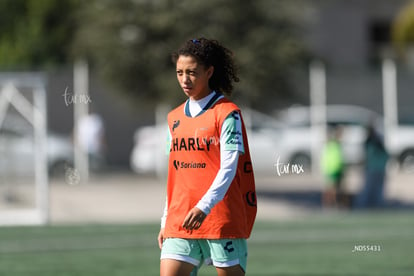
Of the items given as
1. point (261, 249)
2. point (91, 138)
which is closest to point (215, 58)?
point (261, 249)

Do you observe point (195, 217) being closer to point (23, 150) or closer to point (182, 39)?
point (23, 150)

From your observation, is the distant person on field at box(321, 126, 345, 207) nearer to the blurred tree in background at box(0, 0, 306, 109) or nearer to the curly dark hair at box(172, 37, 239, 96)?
the blurred tree in background at box(0, 0, 306, 109)

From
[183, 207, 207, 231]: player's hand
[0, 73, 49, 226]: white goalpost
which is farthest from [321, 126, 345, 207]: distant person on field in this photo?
[183, 207, 207, 231]: player's hand

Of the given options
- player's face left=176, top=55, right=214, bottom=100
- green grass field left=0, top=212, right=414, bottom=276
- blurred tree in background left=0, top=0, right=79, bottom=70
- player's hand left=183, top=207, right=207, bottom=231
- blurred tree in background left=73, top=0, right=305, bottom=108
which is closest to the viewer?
player's hand left=183, top=207, right=207, bottom=231

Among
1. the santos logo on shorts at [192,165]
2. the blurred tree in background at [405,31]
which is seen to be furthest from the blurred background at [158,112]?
the santos logo on shorts at [192,165]

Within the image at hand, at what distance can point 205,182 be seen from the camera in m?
5.73

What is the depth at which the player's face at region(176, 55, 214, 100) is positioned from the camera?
583 cm

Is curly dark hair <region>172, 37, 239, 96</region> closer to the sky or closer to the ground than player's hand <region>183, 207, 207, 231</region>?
closer to the sky

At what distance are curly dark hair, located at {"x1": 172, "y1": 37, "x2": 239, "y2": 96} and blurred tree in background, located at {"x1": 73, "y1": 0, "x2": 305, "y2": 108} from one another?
52.7 ft

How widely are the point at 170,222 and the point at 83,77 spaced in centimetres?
2042

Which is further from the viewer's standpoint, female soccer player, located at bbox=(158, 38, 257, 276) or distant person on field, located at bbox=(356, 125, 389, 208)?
distant person on field, located at bbox=(356, 125, 389, 208)

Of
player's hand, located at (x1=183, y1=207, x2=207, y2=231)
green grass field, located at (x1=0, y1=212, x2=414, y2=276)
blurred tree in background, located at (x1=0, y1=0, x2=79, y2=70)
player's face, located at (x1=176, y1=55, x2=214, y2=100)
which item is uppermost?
blurred tree in background, located at (x1=0, y1=0, x2=79, y2=70)

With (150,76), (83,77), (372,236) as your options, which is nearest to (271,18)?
(150,76)

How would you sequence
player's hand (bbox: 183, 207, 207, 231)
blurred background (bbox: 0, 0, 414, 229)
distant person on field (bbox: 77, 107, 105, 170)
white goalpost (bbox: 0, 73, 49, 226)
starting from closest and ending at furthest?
player's hand (bbox: 183, 207, 207, 231)
white goalpost (bbox: 0, 73, 49, 226)
blurred background (bbox: 0, 0, 414, 229)
distant person on field (bbox: 77, 107, 105, 170)
